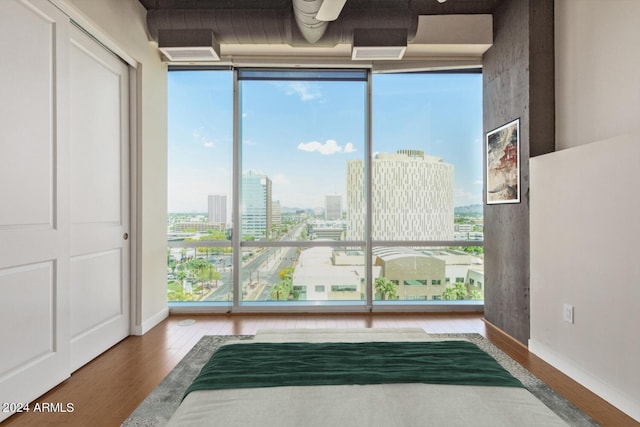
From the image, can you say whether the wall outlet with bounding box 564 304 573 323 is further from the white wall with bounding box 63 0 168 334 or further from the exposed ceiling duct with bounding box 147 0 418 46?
the white wall with bounding box 63 0 168 334

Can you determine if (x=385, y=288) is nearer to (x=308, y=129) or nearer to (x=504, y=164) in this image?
(x=504, y=164)

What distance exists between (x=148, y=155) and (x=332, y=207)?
2.06 metres

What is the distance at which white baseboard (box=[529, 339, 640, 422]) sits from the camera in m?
2.16

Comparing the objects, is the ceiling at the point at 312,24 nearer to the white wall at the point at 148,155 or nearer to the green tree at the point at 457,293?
the white wall at the point at 148,155

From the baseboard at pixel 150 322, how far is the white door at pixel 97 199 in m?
0.11

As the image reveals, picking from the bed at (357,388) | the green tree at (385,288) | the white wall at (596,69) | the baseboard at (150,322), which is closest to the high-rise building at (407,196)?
the green tree at (385,288)

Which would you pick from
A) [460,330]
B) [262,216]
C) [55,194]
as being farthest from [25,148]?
[460,330]

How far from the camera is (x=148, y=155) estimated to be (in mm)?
3748

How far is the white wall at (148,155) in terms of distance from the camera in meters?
3.30

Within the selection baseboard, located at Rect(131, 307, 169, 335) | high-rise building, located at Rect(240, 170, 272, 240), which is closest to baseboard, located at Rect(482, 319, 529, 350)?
high-rise building, located at Rect(240, 170, 272, 240)

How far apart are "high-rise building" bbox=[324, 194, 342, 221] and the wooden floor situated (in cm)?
114

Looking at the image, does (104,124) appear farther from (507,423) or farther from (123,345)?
(507,423)

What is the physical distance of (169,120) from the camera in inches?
169

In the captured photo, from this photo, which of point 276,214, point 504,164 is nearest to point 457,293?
point 504,164
